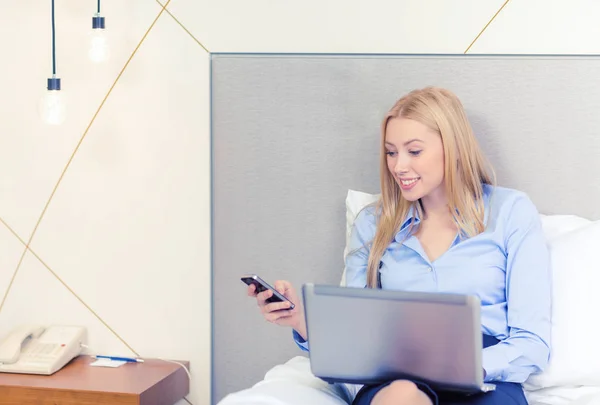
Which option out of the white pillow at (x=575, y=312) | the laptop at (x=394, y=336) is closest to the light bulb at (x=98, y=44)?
the laptop at (x=394, y=336)

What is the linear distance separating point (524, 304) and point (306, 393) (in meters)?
0.52

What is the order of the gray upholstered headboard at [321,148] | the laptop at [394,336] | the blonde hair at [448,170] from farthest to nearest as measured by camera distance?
the gray upholstered headboard at [321,148], the blonde hair at [448,170], the laptop at [394,336]

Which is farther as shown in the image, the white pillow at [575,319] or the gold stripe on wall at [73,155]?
the gold stripe on wall at [73,155]

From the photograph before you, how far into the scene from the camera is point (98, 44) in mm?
2307

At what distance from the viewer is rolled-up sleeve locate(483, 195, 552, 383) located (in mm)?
1740

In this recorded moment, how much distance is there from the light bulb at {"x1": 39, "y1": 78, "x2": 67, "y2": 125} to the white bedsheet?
3.11 ft

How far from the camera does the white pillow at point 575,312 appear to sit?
180 cm

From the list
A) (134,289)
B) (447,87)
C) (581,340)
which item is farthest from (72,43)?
(581,340)

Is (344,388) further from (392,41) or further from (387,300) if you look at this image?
(392,41)

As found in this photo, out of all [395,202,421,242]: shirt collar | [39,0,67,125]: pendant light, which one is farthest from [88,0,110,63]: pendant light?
[395,202,421,242]: shirt collar

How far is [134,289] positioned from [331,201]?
2.27 feet

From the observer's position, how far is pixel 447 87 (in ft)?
7.27

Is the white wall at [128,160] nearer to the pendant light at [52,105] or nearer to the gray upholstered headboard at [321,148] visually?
the gray upholstered headboard at [321,148]

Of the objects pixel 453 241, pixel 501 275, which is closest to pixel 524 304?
pixel 501 275
